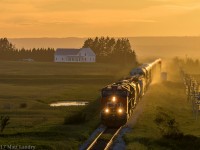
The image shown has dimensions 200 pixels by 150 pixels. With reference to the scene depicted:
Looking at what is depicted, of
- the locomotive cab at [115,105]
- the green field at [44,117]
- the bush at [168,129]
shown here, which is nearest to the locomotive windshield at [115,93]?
the locomotive cab at [115,105]

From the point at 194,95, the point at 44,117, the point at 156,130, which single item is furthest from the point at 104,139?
the point at 194,95

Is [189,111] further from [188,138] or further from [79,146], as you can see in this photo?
[79,146]

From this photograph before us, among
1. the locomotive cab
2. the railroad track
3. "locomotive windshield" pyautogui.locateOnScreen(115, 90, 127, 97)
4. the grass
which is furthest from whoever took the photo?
"locomotive windshield" pyautogui.locateOnScreen(115, 90, 127, 97)

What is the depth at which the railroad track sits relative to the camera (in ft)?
130

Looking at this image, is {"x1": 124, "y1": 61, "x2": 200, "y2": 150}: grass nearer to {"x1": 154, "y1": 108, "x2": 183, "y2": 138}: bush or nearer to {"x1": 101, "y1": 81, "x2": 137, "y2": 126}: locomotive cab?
{"x1": 154, "y1": 108, "x2": 183, "y2": 138}: bush

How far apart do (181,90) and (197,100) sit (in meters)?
38.8

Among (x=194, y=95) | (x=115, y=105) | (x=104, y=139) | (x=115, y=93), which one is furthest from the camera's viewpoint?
(x=194, y=95)

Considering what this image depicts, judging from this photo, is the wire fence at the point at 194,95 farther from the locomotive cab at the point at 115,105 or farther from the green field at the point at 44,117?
the locomotive cab at the point at 115,105

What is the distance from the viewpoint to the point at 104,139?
43.4 metres

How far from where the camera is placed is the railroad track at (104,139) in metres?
39.5

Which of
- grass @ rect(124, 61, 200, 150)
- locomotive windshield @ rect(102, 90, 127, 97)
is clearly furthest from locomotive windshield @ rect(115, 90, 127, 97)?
grass @ rect(124, 61, 200, 150)

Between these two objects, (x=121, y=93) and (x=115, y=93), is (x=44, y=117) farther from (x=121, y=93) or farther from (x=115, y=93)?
(x=121, y=93)

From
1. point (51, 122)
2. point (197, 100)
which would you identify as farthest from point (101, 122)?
point (197, 100)

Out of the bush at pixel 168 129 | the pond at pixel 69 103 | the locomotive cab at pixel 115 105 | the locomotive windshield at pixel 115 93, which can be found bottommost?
the pond at pixel 69 103
